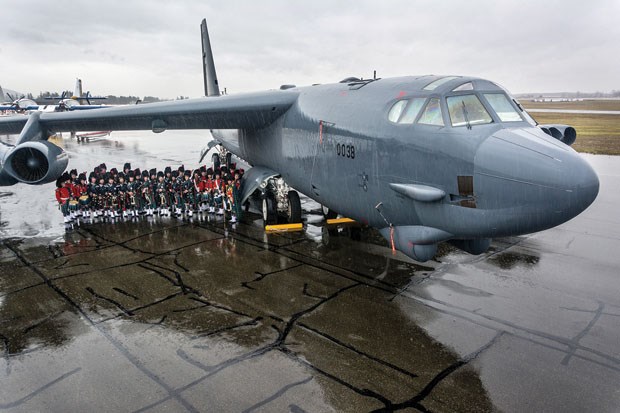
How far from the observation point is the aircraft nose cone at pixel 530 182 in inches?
202

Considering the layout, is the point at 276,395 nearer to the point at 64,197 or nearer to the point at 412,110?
the point at 412,110

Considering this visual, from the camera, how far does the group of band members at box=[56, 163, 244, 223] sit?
42.6 feet

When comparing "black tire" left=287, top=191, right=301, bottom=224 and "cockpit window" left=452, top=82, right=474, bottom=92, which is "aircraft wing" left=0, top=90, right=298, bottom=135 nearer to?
"black tire" left=287, top=191, right=301, bottom=224

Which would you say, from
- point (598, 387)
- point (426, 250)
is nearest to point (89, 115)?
point (426, 250)

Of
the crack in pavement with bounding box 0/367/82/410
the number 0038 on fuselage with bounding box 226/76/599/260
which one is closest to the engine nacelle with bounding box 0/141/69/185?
the number 0038 on fuselage with bounding box 226/76/599/260

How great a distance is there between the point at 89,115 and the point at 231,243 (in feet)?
19.0

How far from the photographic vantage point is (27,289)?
798 centimetres

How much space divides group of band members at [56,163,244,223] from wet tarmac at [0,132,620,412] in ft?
6.24

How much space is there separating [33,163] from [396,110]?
9536mm

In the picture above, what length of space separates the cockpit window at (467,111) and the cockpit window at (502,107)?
0.18 meters

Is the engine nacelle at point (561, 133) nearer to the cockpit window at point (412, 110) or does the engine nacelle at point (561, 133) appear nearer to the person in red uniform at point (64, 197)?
the cockpit window at point (412, 110)

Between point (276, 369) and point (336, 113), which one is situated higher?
point (336, 113)

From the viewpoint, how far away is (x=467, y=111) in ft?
20.1

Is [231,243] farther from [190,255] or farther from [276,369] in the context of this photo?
[276,369]
